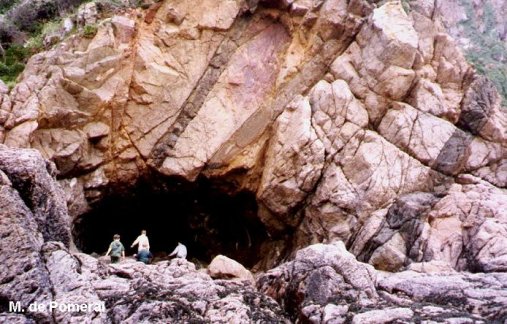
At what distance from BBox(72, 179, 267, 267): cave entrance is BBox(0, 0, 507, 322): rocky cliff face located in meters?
0.85

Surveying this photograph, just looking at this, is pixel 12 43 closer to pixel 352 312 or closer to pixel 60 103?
pixel 60 103

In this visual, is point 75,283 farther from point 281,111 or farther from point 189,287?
point 281,111

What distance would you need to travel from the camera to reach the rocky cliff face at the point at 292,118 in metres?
21.7

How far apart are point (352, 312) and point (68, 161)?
1453cm

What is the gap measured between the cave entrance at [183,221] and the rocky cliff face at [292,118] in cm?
85

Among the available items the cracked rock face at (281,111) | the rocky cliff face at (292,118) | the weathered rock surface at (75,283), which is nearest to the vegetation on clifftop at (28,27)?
the cracked rock face at (281,111)

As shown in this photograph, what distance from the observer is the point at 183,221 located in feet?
87.4

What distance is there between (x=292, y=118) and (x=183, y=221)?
806cm

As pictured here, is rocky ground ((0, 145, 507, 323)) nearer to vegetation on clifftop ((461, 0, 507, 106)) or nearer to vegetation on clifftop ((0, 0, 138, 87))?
vegetation on clifftop ((0, 0, 138, 87))

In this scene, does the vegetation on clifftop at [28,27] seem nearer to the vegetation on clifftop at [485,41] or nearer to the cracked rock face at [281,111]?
the cracked rock face at [281,111]

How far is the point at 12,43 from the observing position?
1013 inches

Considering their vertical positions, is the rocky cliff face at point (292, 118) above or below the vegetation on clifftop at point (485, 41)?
below

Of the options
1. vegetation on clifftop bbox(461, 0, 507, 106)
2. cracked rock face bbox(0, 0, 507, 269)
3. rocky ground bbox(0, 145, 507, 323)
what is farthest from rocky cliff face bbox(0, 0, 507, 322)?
vegetation on clifftop bbox(461, 0, 507, 106)

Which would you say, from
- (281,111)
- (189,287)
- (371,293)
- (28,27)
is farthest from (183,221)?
(371,293)
